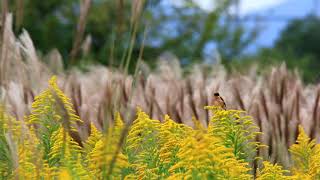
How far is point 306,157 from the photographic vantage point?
6.01 feet

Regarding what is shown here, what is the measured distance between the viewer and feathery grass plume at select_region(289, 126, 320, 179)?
66.3 inches

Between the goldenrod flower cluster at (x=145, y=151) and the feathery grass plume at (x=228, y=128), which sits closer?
the goldenrod flower cluster at (x=145, y=151)

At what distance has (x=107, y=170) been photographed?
4.50ft

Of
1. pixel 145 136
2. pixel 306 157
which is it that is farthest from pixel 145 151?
pixel 306 157

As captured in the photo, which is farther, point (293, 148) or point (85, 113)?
point (85, 113)

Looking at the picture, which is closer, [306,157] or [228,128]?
[228,128]

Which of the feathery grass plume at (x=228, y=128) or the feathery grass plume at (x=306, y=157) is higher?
the feathery grass plume at (x=228, y=128)

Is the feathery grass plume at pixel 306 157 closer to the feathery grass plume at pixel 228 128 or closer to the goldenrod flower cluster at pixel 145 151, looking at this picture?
the goldenrod flower cluster at pixel 145 151

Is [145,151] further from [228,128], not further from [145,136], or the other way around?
[228,128]

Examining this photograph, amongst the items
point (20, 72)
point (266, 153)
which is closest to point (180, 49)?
point (20, 72)

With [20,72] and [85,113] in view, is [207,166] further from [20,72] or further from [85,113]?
[20,72]

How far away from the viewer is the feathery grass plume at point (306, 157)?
1685 mm

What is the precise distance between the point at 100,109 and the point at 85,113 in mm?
70

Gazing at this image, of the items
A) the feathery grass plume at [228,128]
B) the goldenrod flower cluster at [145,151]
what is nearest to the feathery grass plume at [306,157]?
the goldenrod flower cluster at [145,151]
